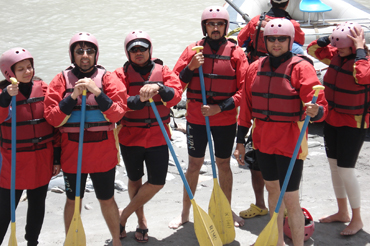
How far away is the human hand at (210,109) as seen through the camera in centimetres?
389

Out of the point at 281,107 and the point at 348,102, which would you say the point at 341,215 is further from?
the point at 281,107

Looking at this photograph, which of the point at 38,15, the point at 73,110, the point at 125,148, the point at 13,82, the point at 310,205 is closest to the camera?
the point at 13,82

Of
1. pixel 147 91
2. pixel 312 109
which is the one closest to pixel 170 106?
pixel 147 91

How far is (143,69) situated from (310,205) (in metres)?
2.33

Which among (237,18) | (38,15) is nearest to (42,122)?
(237,18)

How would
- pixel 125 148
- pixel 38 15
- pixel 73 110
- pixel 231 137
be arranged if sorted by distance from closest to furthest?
pixel 73 110 → pixel 125 148 → pixel 231 137 → pixel 38 15

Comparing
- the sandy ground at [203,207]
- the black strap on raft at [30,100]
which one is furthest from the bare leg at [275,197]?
the black strap on raft at [30,100]

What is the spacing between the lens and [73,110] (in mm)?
3336

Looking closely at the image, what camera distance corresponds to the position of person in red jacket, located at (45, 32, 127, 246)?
3.28 meters

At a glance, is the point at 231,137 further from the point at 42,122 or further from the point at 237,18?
the point at 237,18

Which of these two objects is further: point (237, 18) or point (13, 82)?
point (237, 18)

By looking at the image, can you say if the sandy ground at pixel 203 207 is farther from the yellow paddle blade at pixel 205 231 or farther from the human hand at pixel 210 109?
the human hand at pixel 210 109

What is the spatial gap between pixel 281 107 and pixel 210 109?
0.78m

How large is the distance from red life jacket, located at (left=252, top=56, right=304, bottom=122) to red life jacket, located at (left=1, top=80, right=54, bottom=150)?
5.59ft
